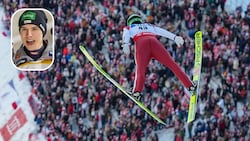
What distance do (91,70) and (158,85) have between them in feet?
8.10

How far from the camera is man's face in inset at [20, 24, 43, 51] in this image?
18.7 metres

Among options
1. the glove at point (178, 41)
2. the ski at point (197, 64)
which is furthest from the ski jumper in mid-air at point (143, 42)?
the ski at point (197, 64)

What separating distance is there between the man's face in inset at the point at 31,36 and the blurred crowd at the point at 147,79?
8596 millimetres

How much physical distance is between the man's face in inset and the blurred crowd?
28.2 feet

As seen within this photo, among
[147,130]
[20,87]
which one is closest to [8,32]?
[20,87]

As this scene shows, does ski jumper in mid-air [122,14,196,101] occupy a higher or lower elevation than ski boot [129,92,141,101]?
higher

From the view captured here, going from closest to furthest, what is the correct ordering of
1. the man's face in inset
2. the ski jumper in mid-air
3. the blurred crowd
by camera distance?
the man's face in inset, the ski jumper in mid-air, the blurred crowd

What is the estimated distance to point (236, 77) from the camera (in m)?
28.1

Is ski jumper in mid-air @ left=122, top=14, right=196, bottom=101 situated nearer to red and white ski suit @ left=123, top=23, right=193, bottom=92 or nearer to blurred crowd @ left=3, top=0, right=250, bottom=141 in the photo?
red and white ski suit @ left=123, top=23, right=193, bottom=92

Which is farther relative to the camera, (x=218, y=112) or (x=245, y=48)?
(x=245, y=48)

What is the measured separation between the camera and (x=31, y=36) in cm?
1862

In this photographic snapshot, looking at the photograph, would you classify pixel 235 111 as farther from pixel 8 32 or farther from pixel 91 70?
pixel 8 32

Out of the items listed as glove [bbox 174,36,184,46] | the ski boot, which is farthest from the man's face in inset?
glove [bbox 174,36,184,46]

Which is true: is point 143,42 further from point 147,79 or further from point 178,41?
point 147,79
